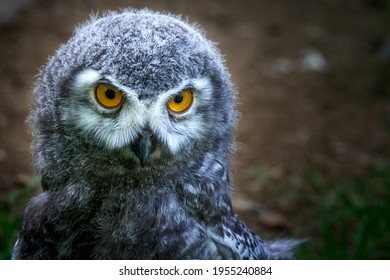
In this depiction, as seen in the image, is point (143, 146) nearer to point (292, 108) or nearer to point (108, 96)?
point (108, 96)

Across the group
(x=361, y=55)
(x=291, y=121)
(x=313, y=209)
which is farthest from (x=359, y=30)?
(x=313, y=209)

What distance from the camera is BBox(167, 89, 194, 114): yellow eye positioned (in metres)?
1.54

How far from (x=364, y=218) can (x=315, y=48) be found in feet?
5.88


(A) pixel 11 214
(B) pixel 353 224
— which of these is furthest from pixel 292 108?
(A) pixel 11 214

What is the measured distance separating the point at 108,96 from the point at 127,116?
7cm

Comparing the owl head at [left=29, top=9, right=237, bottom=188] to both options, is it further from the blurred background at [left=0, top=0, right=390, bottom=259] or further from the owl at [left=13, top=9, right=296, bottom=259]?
the blurred background at [left=0, top=0, right=390, bottom=259]

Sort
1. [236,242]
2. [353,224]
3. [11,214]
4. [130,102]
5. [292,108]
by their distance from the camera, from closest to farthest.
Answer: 1. [130,102]
2. [236,242]
3. [11,214]
4. [353,224]
5. [292,108]

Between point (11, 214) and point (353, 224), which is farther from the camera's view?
point (353, 224)

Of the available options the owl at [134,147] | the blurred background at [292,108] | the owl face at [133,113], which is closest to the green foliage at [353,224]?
the blurred background at [292,108]

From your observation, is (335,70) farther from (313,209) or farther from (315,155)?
(313,209)

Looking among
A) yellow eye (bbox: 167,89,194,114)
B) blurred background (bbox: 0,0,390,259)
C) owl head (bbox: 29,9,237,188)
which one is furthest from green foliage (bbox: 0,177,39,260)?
yellow eye (bbox: 167,89,194,114)

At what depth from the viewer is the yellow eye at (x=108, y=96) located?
1.49 metres

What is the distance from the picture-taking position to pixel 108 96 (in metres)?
1.50

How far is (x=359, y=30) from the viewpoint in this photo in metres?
4.34
